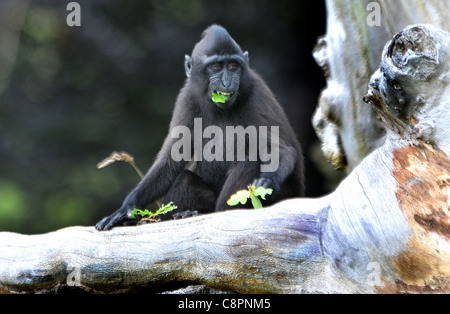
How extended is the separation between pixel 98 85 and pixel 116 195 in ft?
7.34

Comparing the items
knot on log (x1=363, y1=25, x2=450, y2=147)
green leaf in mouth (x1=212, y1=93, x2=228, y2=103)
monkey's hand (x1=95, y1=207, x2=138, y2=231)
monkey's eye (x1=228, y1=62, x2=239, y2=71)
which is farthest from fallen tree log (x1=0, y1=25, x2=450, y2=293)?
monkey's eye (x1=228, y1=62, x2=239, y2=71)

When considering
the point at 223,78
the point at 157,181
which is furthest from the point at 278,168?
the point at 157,181

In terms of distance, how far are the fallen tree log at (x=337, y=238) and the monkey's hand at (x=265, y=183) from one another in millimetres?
1042

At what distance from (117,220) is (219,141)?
1.50 m

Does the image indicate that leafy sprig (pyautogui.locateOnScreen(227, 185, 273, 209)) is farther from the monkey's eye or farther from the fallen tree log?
the monkey's eye

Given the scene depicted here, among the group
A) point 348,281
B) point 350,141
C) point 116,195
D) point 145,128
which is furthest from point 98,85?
point 348,281

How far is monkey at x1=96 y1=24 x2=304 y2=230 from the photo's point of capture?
6004 mm

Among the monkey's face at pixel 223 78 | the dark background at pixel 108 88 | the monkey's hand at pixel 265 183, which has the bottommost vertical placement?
the monkey's hand at pixel 265 183

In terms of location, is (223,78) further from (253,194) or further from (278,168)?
(253,194)

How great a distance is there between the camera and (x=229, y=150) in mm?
6172

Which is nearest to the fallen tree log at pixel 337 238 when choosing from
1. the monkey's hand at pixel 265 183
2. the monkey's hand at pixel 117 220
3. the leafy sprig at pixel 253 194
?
the monkey's hand at pixel 117 220

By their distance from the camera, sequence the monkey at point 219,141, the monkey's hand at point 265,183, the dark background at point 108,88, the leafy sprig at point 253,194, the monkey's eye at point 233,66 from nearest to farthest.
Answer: the leafy sprig at point 253,194 < the monkey's hand at point 265,183 < the monkey at point 219,141 < the monkey's eye at point 233,66 < the dark background at point 108,88

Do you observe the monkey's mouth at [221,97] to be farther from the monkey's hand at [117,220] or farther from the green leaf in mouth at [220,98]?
the monkey's hand at [117,220]

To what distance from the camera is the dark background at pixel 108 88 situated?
10.9 metres
